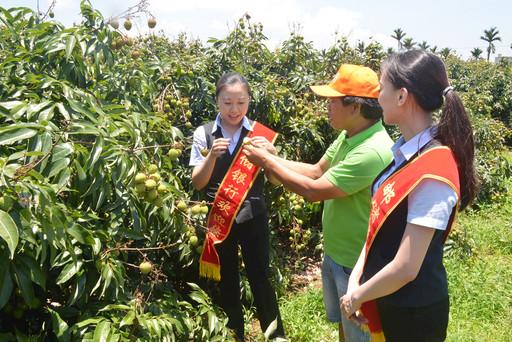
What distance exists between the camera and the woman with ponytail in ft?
4.99

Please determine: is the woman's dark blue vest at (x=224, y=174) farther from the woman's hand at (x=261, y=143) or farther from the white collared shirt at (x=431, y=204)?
the white collared shirt at (x=431, y=204)

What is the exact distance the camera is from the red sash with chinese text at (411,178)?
1.53 m

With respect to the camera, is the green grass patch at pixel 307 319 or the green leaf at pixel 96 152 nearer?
the green leaf at pixel 96 152

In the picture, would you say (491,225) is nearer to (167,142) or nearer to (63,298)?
(167,142)

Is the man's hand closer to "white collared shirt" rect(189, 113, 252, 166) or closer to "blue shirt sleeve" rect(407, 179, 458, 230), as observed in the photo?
"white collared shirt" rect(189, 113, 252, 166)

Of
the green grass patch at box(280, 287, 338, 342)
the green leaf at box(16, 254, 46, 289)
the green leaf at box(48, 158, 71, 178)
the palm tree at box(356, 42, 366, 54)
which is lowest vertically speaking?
the green grass patch at box(280, 287, 338, 342)

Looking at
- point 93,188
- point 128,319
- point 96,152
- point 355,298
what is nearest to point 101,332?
point 128,319

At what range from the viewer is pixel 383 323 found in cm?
175

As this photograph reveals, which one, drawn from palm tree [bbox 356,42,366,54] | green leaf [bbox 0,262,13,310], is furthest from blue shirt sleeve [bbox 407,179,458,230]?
palm tree [bbox 356,42,366,54]

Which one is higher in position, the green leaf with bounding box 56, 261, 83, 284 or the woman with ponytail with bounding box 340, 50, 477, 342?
the woman with ponytail with bounding box 340, 50, 477, 342

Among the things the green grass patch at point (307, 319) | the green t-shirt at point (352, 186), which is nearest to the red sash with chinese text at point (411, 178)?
the green t-shirt at point (352, 186)

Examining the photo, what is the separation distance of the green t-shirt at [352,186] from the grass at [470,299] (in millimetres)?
1132

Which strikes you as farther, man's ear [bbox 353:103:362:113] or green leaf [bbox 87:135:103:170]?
man's ear [bbox 353:103:362:113]

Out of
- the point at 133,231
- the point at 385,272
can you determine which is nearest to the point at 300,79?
the point at 133,231
